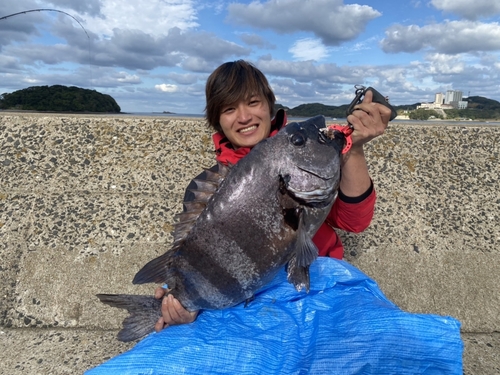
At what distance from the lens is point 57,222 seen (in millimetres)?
3383

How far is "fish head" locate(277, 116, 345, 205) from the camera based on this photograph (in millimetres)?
1984

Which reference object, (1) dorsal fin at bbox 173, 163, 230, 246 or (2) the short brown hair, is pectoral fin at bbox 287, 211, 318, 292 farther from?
(2) the short brown hair

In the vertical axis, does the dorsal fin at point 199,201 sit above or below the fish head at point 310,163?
below

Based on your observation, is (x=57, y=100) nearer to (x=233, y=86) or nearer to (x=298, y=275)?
(x=233, y=86)

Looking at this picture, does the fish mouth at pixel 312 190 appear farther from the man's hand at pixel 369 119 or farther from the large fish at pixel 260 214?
the man's hand at pixel 369 119

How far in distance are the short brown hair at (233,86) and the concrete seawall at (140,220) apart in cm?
103

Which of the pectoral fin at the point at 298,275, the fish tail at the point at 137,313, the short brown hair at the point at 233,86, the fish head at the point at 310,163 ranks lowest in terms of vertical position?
the fish tail at the point at 137,313

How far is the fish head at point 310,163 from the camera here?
1984 mm

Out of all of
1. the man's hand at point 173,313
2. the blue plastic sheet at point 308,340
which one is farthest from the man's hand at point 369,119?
the man's hand at point 173,313

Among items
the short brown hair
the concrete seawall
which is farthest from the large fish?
the concrete seawall

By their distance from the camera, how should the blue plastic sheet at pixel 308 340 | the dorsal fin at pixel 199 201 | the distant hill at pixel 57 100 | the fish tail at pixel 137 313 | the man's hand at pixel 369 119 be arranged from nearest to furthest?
1. the blue plastic sheet at pixel 308 340
2. the man's hand at pixel 369 119
3. the dorsal fin at pixel 199 201
4. the fish tail at pixel 137 313
5. the distant hill at pixel 57 100

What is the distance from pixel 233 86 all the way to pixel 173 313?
1.46 meters

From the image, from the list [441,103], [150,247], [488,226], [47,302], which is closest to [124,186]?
[150,247]

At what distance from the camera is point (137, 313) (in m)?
2.40
